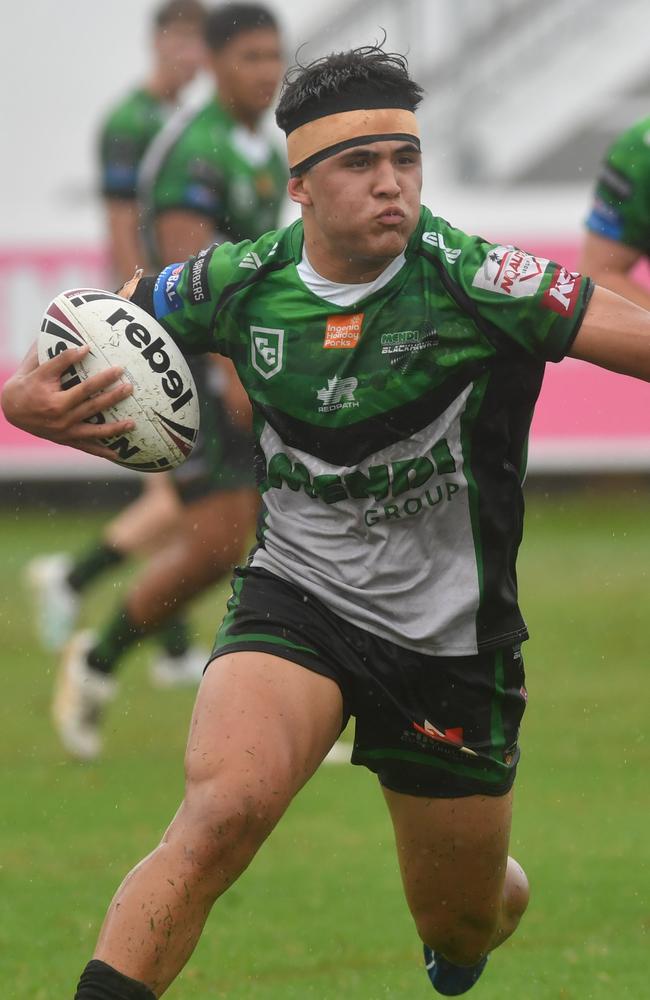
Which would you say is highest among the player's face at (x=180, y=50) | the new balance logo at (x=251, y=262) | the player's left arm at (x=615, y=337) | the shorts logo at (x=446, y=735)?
the player's left arm at (x=615, y=337)

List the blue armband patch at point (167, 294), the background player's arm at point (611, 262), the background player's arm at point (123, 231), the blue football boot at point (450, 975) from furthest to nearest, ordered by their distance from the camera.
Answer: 1. the background player's arm at point (123, 231)
2. the background player's arm at point (611, 262)
3. the blue football boot at point (450, 975)
4. the blue armband patch at point (167, 294)

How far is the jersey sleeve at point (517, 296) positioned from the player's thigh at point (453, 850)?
43.9 inches

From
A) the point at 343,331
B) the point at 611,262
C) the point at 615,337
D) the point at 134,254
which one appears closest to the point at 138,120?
the point at 134,254

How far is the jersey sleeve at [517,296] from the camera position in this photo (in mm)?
3795

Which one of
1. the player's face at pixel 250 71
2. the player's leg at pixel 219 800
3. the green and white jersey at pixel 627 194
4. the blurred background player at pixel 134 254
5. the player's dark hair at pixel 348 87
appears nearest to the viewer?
the player's leg at pixel 219 800

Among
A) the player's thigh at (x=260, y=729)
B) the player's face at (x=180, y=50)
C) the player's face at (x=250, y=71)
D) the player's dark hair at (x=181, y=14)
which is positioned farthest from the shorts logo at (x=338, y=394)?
the player's dark hair at (x=181, y=14)

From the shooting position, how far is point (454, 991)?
470cm

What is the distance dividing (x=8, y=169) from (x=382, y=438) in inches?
475

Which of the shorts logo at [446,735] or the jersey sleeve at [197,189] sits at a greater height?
the shorts logo at [446,735]

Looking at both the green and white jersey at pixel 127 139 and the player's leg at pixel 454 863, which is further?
the green and white jersey at pixel 127 139

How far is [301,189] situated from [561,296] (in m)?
0.74

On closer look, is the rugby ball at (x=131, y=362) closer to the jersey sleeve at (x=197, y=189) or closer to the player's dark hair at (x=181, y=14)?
the jersey sleeve at (x=197, y=189)

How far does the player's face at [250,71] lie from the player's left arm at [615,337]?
14.6ft

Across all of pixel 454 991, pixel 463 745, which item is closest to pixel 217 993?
pixel 454 991
